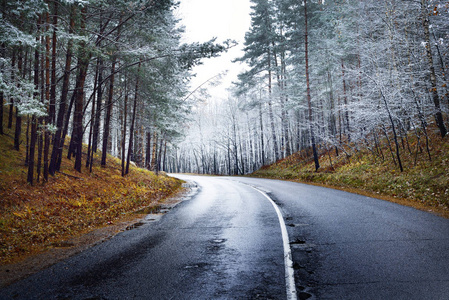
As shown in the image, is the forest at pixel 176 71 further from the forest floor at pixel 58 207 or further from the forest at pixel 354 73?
the forest floor at pixel 58 207

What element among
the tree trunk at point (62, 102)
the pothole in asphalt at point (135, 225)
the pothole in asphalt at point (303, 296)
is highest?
the tree trunk at point (62, 102)

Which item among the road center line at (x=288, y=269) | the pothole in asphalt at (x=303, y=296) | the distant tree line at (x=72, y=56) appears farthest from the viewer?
the distant tree line at (x=72, y=56)

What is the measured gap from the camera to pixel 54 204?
846 cm

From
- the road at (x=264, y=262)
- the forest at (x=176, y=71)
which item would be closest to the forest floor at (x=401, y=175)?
the forest at (x=176, y=71)

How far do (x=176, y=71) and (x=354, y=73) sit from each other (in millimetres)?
9830

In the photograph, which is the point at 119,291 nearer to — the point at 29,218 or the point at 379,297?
the point at 379,297

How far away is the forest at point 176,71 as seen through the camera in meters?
9.17

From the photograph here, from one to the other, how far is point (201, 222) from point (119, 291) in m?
4.04

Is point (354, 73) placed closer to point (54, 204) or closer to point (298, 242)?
point (298, 242)

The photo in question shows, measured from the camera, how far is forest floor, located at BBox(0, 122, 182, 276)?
594cm

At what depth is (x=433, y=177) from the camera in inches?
385

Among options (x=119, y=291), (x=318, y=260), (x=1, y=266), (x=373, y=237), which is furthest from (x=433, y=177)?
(x=1, y=266)

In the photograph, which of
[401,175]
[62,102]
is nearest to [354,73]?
[401,175]

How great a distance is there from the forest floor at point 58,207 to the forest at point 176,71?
0.64 meters
